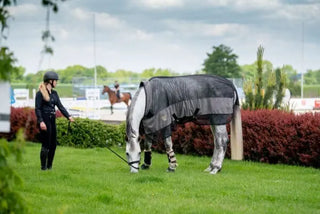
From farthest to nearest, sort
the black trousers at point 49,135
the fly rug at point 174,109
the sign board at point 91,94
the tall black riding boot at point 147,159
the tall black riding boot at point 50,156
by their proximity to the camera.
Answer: the sign board at point 91,94
the tall black riding boot at point 147,159
the tall black riding boot at point 50,156
the black trousers at point 49,135
the fly rug at point 174,109

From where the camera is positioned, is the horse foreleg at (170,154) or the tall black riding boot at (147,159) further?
the tall black riding boot at (147,159)

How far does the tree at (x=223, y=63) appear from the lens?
70.0 meters

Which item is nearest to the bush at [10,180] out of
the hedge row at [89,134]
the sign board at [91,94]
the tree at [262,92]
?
the hedge row at [89,134]

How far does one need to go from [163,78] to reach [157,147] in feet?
15.5

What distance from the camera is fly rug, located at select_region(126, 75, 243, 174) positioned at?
32.8 ft

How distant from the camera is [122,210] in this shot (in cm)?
708

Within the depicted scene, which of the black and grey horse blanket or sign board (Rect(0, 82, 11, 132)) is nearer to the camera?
sign board (Rect(0, 82, 11, 132))

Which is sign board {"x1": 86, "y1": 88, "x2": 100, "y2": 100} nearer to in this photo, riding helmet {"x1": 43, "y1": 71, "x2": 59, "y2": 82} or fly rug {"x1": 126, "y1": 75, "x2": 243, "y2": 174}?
fly rug {"x1": 126, "y1": 75, "x2": 243, "y2": 174}

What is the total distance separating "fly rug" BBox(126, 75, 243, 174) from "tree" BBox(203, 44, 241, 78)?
195 ft

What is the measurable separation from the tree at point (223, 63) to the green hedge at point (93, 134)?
54695 mm

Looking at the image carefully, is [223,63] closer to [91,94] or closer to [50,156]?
[91,94]

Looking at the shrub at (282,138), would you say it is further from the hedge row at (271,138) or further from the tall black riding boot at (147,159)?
the tall black riding boot at (147,159)

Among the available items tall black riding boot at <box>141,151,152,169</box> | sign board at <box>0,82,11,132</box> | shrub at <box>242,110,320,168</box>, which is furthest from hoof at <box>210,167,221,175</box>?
sign board at <box>0,82,11,132</box>

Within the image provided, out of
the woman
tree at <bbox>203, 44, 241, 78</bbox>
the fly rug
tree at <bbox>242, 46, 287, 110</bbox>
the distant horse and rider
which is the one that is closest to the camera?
the fly rug
